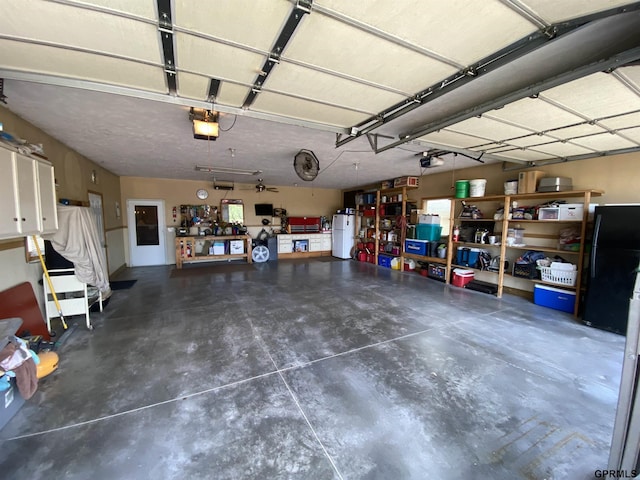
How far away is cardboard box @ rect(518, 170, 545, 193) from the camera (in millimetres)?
4297

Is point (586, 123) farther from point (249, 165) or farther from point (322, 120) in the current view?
point (249, 165)

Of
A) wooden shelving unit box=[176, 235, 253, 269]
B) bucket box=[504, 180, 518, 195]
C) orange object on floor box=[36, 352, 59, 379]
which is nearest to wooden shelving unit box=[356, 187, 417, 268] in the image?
bucket box=[504, 180, 518, 195]

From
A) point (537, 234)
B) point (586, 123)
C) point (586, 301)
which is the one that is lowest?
point (586, 301)

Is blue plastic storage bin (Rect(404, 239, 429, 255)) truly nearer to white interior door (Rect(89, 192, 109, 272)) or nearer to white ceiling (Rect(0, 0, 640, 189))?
white ceiling (Rect(0, 0, 640, 189))

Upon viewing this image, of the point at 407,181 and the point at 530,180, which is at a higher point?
the point at 407,181

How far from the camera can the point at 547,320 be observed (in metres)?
3.66

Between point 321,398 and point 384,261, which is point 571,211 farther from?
point 321,398

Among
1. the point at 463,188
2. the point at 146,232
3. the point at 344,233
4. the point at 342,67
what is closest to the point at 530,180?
the point at 463,188

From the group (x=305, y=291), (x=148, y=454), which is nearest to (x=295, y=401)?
(x=148, y=454)

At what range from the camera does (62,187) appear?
12.3 feet

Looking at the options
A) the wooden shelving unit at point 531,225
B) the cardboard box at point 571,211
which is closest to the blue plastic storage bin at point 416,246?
the wooden shelving unit at point 531,225

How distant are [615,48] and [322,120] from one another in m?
2.18

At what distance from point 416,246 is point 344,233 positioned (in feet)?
9.13

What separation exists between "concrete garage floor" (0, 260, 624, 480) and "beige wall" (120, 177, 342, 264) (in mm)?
4328
